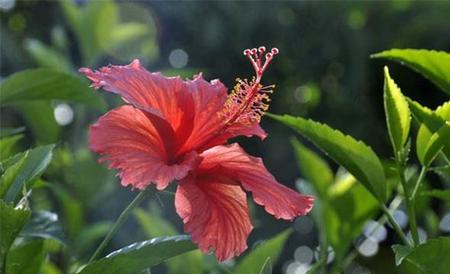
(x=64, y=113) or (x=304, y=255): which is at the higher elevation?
(x=64, y=113)

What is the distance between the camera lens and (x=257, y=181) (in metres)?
0.91

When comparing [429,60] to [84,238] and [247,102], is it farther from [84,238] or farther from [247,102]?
[84,238]

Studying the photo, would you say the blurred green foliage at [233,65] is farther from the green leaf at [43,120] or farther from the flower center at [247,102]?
the flower center at [247,102]

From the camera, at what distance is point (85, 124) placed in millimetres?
2266

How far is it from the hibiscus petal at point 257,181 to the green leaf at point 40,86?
0.31 m

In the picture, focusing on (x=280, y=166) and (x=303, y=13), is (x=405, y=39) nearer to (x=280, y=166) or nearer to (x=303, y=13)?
(x=303, y=13)

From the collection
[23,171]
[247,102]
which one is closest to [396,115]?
[247,102]

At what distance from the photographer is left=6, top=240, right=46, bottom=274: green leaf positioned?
0.96m

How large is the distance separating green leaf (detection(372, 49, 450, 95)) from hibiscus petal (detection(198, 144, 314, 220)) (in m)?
0.19

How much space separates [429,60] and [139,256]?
362mm

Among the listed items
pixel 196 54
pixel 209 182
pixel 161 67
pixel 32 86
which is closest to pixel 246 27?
pixel 196 54

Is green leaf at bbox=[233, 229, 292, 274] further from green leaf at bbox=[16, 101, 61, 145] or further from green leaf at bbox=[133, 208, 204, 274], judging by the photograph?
green leaf at bbox=[16, 101, 61, 145]

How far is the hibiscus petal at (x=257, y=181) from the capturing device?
35.4 inches

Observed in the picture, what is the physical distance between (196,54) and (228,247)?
2430 mm
